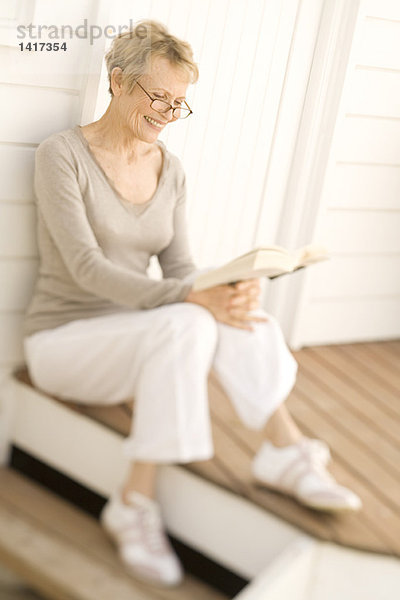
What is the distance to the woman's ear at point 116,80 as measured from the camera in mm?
2520

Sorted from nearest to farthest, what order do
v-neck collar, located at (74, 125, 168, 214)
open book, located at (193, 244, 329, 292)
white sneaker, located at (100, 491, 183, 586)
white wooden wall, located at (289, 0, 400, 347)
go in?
open book, located at (193, 244, 329, 292) < white sneaker, located at (100, 491, 183, 586) < v-neck collar, located at (74, 125, 168, 214) < white wooden wall, located at (289, 0, 400, 347)

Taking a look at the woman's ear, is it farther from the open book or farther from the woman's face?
the open book

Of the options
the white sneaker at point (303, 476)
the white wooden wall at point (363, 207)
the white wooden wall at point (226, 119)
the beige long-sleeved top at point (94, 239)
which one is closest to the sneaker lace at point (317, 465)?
the white sneaker at point (303, 476)

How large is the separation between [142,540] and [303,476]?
17.1 inches

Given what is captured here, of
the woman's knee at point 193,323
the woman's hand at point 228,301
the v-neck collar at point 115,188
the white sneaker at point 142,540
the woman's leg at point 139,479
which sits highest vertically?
the v-neck collar at point 115,188

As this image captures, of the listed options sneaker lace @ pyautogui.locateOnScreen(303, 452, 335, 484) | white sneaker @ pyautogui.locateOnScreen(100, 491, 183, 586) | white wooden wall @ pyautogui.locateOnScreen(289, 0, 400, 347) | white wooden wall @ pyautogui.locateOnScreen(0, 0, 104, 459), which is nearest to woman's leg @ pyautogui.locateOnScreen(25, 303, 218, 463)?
white sneaker @ pyautogui.locateOnScreen(100, 491, 183, 586)

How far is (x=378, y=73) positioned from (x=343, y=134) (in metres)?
0.24

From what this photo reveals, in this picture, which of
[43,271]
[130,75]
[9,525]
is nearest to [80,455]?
[9,525]

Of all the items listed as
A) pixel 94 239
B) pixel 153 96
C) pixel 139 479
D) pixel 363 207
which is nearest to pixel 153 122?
pixel 153 96

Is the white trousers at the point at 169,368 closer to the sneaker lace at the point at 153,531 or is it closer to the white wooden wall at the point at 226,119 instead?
the sneaker lace at the point at 153,531

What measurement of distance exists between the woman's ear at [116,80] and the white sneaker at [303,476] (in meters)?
1.00

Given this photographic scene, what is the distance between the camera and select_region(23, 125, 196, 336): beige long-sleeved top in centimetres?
248

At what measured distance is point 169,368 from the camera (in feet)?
7.69

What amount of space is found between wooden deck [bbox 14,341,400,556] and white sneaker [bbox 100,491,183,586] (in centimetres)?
17
